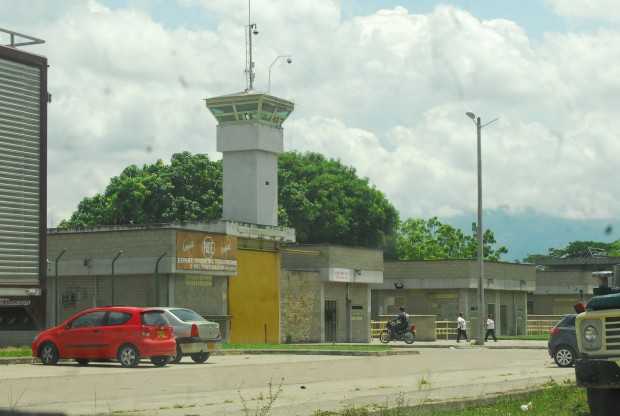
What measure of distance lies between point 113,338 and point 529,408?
1570cm

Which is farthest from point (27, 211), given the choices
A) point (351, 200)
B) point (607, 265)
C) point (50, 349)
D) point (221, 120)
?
point (607, 265)

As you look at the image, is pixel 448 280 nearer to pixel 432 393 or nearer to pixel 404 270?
pixel 404 270

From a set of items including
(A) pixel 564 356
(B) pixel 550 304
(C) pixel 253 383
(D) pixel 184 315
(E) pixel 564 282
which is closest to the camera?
(C) pixel 253 383

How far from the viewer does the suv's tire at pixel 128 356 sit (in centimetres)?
2773

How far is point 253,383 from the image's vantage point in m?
21.4

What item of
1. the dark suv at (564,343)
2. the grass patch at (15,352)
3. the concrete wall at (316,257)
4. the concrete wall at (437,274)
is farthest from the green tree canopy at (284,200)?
the dark suv at (564,343)

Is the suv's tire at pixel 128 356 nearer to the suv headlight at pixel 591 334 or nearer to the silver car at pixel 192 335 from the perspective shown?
the silver car at pixel 192 335

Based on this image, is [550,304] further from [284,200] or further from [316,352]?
[316,352]

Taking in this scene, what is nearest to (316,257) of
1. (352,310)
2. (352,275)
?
(352,275)

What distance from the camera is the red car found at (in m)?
27.8

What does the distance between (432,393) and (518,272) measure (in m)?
63.4

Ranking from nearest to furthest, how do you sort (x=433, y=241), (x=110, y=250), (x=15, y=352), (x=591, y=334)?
1. (x=591, y=334)
2. (x=15, y=352)
3. (x=110, y=250)
4. (x=433, y=241)

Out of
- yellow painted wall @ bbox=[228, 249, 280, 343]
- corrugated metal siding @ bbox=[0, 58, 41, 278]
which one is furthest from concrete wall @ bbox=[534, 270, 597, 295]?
corrugated metal siding @ bbox=[0, 58, 41, 278]

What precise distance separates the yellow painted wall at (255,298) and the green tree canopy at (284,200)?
25932 millimetres
